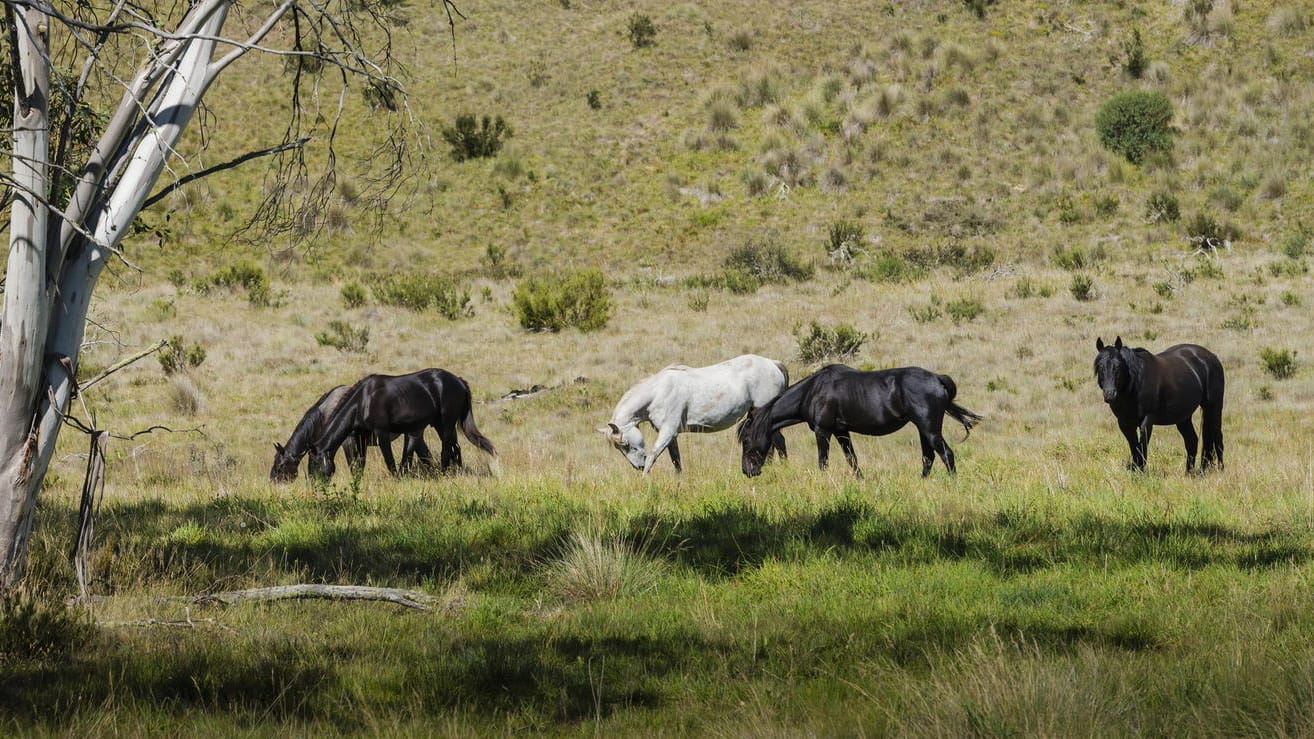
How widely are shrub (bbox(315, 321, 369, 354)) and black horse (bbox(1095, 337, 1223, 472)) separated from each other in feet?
53.2

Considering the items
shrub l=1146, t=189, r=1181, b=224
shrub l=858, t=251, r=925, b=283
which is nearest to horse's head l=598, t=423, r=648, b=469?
shrub l=858, t=251, r=925, b=283

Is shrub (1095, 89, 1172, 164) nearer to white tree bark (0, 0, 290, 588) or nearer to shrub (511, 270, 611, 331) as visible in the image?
shrub (511, 270, 611, 331)

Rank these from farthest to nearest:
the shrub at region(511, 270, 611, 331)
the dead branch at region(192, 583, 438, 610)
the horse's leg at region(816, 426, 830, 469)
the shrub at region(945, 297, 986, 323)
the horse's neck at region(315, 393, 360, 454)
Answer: the shrub at region(511, 270, 611, 331) < the shrub at region(945, 297, 986, 323) < the horse's leg at region(816, 426, 830, 469) < the horse's neck at region(315, 393, 360, 454) < the dead branch at region(192, 583, 438, 610)

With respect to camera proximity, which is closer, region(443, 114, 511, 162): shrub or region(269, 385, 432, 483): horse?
region(269, 385, 432, 483): horse

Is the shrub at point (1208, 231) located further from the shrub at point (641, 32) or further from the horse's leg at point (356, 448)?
the horse's leg at point (356, 448)

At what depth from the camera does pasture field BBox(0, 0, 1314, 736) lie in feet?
15.4

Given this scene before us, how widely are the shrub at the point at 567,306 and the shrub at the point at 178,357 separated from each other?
733 centimetres

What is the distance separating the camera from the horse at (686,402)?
509 inches

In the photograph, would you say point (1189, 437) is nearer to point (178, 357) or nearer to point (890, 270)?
point (178, 357)

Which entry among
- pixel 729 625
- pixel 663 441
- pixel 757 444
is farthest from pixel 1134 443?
pixel 729 625

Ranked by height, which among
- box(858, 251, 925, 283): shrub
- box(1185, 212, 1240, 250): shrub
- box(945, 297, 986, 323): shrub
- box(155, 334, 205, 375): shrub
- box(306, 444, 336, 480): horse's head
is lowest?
box(306, 444, 336, 480): horse's head

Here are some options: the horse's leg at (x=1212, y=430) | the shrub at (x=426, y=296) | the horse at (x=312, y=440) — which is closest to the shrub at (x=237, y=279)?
the shrub at (x=426, y=296)

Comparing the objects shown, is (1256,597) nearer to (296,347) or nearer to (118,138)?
(118,138)

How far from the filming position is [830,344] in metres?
20.9
